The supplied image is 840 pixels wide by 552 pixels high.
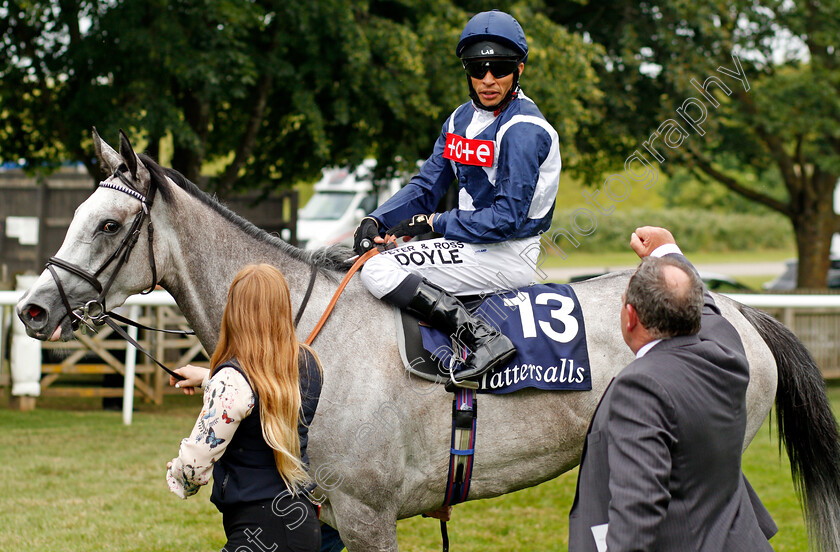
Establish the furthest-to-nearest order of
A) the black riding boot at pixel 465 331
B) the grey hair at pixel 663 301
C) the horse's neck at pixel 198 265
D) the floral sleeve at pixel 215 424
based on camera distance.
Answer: the horse's neck at pixel 198 265
the black riding boot at pixel 465 331
the floral sleeve at pixel 215 424
the grey hair at pixel 663 301

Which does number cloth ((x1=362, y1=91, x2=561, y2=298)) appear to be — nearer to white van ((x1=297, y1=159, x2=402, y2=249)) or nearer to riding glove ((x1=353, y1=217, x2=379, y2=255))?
riding glove ((x1=353, y1=217, x2=379, y2=255))

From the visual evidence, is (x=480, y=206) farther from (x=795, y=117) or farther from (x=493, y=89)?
(x=795, y=117)

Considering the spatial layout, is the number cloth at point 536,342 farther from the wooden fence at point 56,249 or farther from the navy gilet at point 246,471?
the wooden fence at point 56,249

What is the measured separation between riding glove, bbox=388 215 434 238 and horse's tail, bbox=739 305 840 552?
1.53 m

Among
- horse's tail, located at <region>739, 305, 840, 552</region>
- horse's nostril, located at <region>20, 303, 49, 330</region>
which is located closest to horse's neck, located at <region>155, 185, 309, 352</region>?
horse's nostril, located at <region>20, 303, 49, 330</region>

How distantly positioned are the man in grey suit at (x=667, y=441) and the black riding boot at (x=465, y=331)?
113 centimetres

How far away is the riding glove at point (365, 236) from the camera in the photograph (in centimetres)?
348

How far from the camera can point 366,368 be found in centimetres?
319

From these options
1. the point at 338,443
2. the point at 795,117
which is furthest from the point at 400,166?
the point at 338,443

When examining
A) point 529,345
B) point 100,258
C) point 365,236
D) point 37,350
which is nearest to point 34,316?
point 100,258

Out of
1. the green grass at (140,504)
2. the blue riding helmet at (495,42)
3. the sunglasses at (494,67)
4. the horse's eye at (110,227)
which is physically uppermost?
the blue riding helmet at (495,42)

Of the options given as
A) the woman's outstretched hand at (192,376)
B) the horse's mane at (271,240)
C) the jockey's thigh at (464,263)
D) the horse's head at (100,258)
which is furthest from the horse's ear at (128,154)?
the jockey's thigh at (464,263)

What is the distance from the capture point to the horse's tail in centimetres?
359

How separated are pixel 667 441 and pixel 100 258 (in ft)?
7.42
